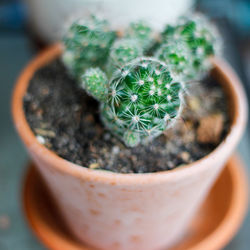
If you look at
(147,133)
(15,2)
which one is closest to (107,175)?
(147,133)

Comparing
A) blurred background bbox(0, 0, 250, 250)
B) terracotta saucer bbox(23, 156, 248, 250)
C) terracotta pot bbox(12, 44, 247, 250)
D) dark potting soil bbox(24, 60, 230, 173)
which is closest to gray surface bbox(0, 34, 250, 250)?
blurred background bbox(0, 0, 250, 250)

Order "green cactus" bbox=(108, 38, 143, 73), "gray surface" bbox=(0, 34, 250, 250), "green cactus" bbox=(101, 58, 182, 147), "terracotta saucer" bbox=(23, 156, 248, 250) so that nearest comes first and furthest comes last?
"green cactus" bbox=(101, 58, 182, 147) → "green cactus" bbox=(108, 38, 143, 73) → "terracotta saucer" bbox=(23, 156, 248, 250) → "gray surface" bbox=(0, 34, 250, 250)

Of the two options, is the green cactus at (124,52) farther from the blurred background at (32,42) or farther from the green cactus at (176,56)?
the blurred background at (32,42)

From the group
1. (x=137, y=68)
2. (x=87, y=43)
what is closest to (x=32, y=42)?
(x=87, y=43)

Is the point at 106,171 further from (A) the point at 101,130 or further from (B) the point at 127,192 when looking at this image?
(A) the point at 101,130

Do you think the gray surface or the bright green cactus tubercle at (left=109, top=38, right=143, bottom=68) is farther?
the gray surface

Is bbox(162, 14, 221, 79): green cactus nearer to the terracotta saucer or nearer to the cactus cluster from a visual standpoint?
the cactus cluster
